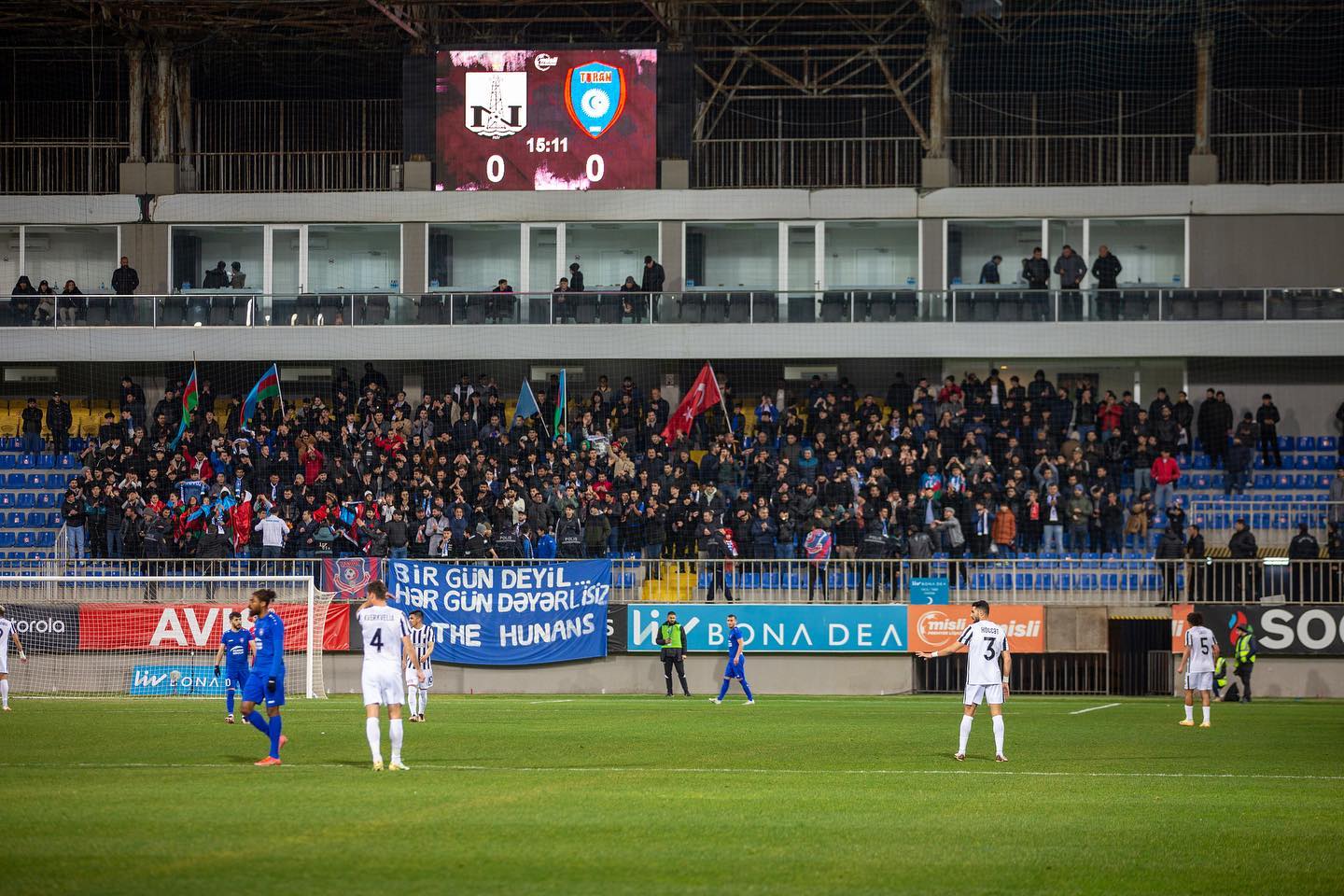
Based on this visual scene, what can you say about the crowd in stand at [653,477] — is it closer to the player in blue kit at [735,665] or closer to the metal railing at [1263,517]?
the metal railing at [1263,517]

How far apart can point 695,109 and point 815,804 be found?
32974 millimetres

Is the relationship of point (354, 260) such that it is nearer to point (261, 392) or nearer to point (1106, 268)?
point (261, 392)

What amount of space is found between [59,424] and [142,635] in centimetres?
1138

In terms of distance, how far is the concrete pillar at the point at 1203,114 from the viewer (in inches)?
1695

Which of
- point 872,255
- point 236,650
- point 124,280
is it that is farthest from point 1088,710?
point 124,280

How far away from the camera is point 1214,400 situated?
39.4 metres

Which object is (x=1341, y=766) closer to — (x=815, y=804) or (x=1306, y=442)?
(x=815, y=804)

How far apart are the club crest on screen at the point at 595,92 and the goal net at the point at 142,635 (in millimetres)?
17482

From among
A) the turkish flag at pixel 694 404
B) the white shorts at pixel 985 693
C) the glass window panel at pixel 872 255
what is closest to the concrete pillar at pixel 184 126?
the turkish flag at pixel 694 404

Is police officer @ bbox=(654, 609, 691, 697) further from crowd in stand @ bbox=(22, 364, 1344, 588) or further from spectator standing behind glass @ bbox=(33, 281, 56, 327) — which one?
spectator standing behind glass @ bbox=(33, 281, 56, 327)

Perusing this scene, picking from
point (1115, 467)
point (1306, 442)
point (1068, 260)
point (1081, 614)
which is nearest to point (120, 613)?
point (1081, 614)

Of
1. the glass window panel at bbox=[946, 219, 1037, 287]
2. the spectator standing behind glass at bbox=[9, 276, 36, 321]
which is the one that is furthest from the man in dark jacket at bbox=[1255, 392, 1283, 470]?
the spectator standing behind glass at bbox=[9, 276, 36, 321]

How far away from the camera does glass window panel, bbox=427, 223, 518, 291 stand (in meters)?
45.9

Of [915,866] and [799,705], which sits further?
[799,705]
